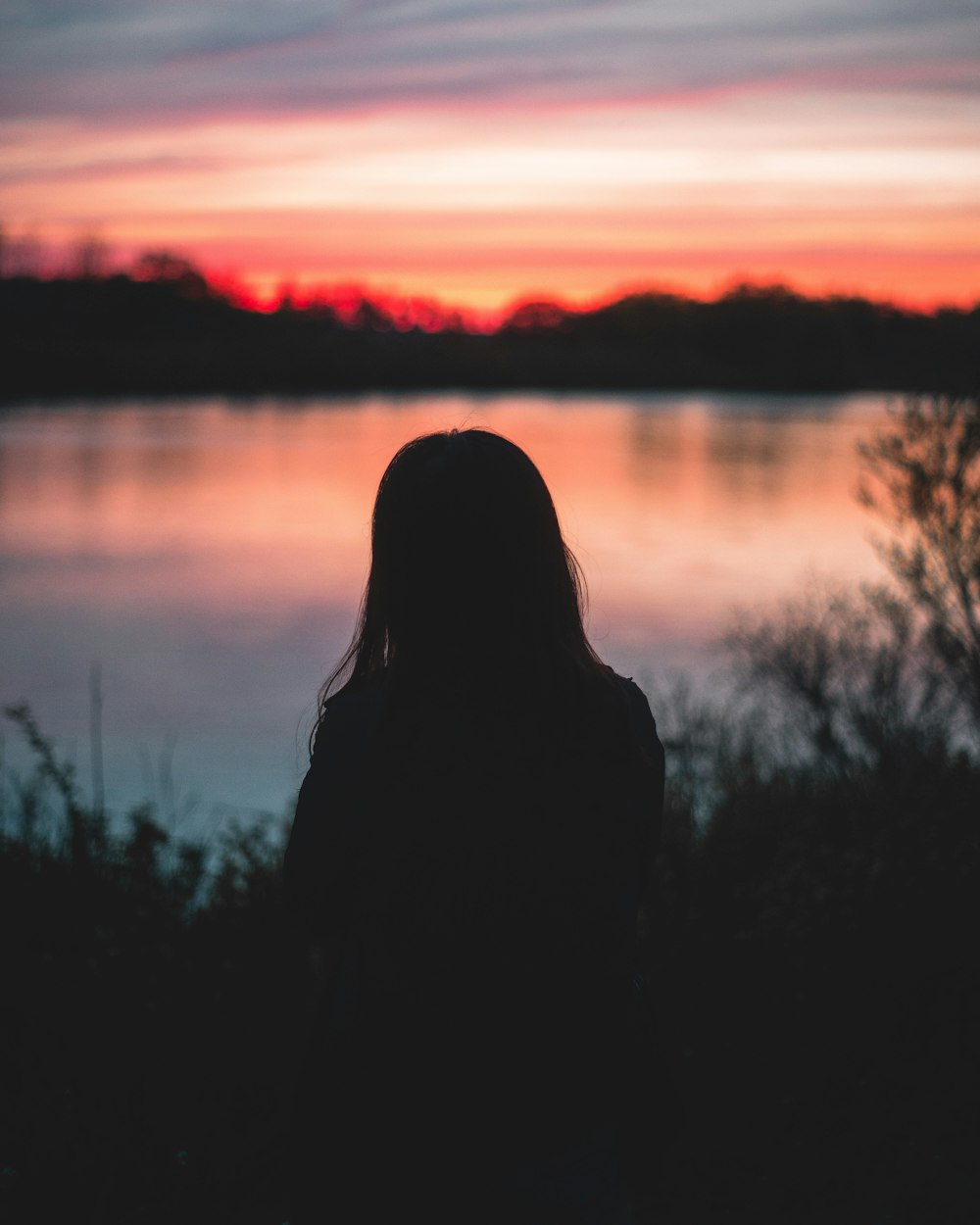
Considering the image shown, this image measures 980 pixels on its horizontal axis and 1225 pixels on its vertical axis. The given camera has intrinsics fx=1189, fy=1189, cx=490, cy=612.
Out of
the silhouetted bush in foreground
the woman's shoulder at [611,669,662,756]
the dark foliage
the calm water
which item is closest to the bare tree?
the calm water

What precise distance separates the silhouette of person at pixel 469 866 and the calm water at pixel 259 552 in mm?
3503

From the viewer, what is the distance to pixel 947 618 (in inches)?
627

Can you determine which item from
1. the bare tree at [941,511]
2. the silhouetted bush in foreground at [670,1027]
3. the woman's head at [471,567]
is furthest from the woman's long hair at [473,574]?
the bare tree at [941,511]

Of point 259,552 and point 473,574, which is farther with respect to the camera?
point 259,552

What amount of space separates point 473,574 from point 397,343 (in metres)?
Result: 72.7

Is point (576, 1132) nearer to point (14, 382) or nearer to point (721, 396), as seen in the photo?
point (14, 382)

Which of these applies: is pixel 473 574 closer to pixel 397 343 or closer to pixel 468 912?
pixel 468 912

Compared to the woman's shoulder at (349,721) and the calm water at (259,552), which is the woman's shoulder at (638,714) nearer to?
the woman's shoulder at (349,721)

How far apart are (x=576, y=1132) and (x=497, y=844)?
435 millimetres

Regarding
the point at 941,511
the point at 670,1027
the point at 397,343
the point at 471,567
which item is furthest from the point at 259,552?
the point at 397,343

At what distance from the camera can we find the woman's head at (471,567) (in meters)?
1.52

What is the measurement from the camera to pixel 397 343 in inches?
2840

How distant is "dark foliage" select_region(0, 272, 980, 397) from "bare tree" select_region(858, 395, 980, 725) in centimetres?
3927

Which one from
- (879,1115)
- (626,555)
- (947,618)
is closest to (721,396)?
(626,555)
